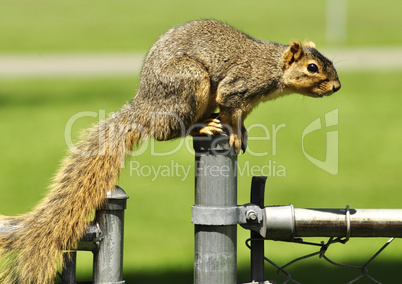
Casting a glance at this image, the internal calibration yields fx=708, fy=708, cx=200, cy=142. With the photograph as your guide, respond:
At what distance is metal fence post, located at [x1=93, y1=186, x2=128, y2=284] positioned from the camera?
5.41 feet

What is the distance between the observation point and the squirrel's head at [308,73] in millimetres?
2574

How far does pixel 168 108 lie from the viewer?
2.36 metres

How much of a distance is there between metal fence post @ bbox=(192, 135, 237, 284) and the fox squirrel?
0.25m

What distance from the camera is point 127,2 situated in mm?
20922

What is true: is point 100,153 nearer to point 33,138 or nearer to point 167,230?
point 167,230

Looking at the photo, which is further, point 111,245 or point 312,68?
point 312,68

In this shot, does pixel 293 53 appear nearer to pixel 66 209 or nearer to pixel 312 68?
pixel 312 68

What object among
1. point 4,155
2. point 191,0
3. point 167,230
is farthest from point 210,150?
point 191,0

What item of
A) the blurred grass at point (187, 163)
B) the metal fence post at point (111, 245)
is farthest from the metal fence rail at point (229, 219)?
the blurred grass at point (187, 163)

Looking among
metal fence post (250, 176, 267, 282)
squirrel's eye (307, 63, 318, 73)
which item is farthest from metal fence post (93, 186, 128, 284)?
squirrel's eye (307, 63, 318, 73)

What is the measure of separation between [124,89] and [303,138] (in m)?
2.86

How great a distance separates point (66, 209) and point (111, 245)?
19 centimetres

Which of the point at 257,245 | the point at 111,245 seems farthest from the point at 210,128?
the point at 111,245

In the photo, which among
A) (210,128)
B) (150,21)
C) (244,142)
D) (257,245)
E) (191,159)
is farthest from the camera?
(150,21)
